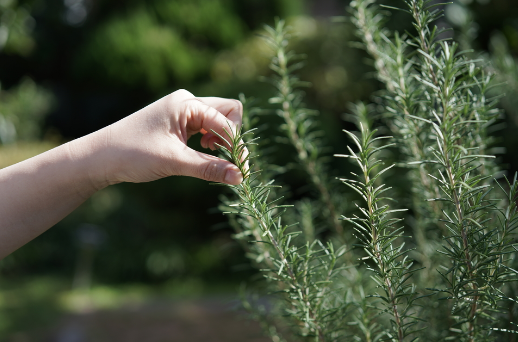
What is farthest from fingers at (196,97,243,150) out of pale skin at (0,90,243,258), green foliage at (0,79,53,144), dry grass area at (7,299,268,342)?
green foliage at (0,79,53,144)

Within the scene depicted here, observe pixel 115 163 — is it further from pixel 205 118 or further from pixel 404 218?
pixel 404 218

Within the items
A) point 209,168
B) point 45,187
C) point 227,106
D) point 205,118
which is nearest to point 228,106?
point 227,106

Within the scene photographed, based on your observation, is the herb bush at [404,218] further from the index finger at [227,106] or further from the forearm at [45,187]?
the forearm at [45,187]

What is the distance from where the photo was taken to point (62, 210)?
3.54 feet

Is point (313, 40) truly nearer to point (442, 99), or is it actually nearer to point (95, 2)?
point (95, 2)

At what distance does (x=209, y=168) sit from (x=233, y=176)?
78mm

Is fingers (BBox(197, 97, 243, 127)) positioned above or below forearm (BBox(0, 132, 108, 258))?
above


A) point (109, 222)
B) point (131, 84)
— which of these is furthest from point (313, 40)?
point (109, 222)

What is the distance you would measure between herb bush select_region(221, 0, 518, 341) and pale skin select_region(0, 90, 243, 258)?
76mm

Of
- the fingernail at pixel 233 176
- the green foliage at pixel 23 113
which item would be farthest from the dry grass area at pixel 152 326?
the green foliage at pixel 23 113

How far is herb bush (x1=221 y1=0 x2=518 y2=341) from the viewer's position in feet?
2.49

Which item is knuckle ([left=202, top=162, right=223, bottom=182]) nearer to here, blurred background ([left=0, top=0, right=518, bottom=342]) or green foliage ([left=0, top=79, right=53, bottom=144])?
blurred background ([left=0, top=0, right=518, bottom=342])

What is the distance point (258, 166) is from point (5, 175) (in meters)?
0.70

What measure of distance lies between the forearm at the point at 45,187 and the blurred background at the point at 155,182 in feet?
12.1
